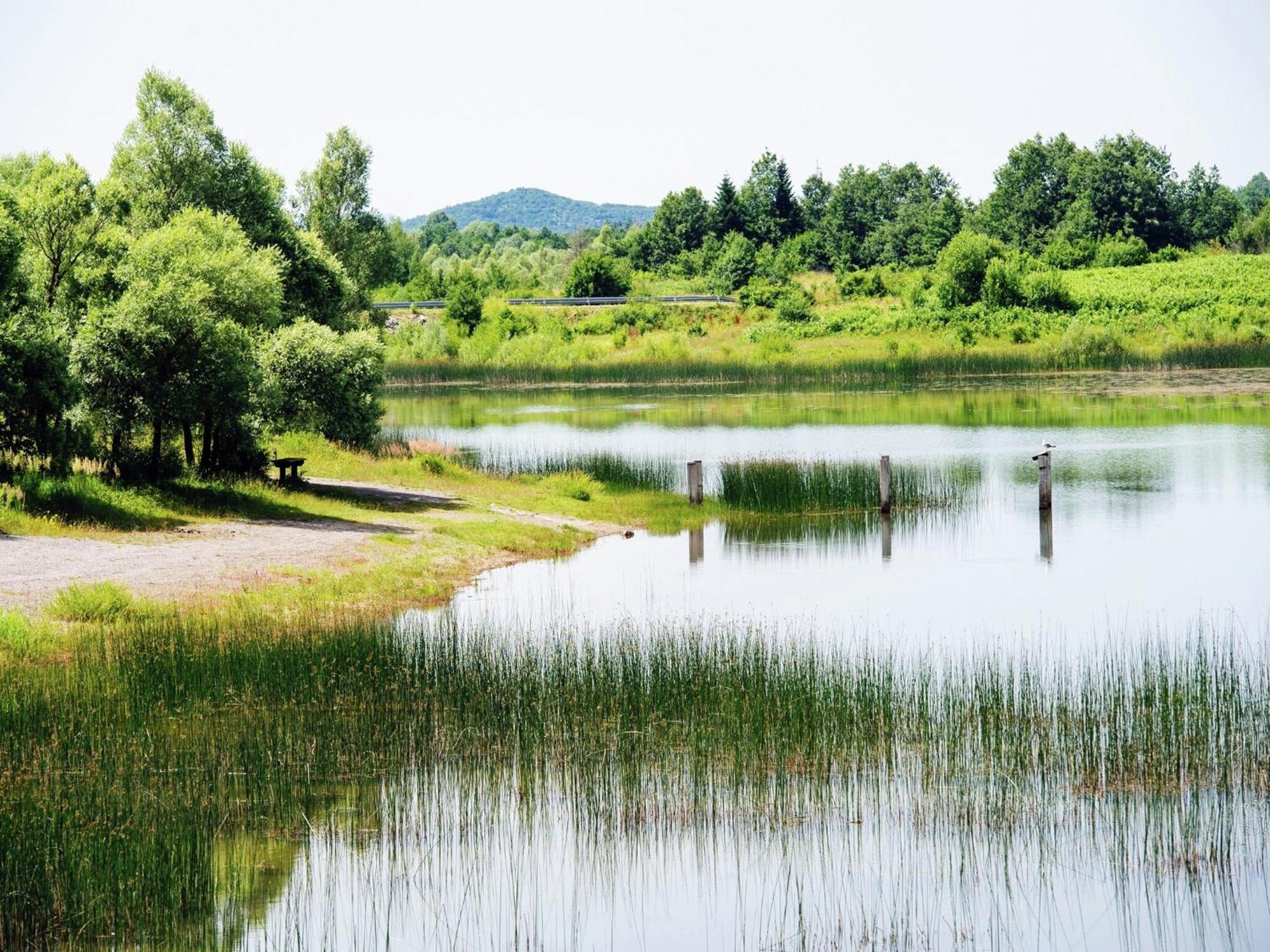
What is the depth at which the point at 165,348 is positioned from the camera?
24141 mm

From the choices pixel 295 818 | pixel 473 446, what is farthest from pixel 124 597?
pixel 473 446

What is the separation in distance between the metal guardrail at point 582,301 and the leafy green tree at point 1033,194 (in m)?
22.8

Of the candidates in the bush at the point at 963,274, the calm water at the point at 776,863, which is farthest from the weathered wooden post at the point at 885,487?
the bush at the point at 963,274

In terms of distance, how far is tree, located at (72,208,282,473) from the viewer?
77.9ft

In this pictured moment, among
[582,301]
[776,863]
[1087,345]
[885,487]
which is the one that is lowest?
[776,863]

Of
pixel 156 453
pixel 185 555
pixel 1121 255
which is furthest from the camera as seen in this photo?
pixel 1121 255

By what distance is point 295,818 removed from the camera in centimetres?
1012

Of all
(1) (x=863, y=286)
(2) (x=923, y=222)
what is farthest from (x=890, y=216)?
(1) (x=863, y=286)

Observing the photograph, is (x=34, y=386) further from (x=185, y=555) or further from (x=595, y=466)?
(x=595, y=466)

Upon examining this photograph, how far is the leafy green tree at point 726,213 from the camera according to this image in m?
111

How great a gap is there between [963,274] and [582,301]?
2722cm

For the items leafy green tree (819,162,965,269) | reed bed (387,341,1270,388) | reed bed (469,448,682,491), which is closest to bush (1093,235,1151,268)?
leafy green tree (819,162,965,269)

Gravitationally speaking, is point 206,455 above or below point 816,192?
below

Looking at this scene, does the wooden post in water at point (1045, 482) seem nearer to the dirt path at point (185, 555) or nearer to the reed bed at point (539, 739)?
the dirt path at point (185, 555)
